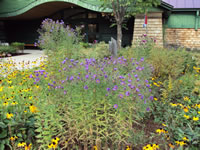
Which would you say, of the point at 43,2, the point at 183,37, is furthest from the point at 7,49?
the point at 183,37

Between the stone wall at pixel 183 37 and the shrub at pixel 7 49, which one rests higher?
the stone wall at pixel 183 37

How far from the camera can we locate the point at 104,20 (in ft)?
50.3

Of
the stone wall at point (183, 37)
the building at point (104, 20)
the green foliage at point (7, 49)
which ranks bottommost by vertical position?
the green foliage at point (7, 49)

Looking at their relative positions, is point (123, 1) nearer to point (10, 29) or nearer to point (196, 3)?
point (196, 3)

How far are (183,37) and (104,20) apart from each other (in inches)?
268

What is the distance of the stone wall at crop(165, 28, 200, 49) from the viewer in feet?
41.6

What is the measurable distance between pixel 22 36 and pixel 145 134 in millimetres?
21077

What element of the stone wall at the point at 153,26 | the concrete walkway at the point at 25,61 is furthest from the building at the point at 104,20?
the concrete walkway at the point at 25,61

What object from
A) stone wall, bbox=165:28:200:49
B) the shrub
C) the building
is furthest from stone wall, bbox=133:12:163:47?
the shrub

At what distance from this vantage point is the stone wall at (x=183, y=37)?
12673 millimetres

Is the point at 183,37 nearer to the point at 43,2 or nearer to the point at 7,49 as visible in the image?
the point at 43,2

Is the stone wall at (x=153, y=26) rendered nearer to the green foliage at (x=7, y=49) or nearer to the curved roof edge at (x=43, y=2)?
the curved roof edge at (x=43, y=2)

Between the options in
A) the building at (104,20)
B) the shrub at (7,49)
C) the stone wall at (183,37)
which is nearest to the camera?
the building at (104,20)

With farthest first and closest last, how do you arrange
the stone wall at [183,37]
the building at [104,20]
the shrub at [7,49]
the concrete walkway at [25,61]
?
the stone wall at [183,37] → the shrub at [7,49] → the building at [104,20] → the concrete walkway at [25,61]
